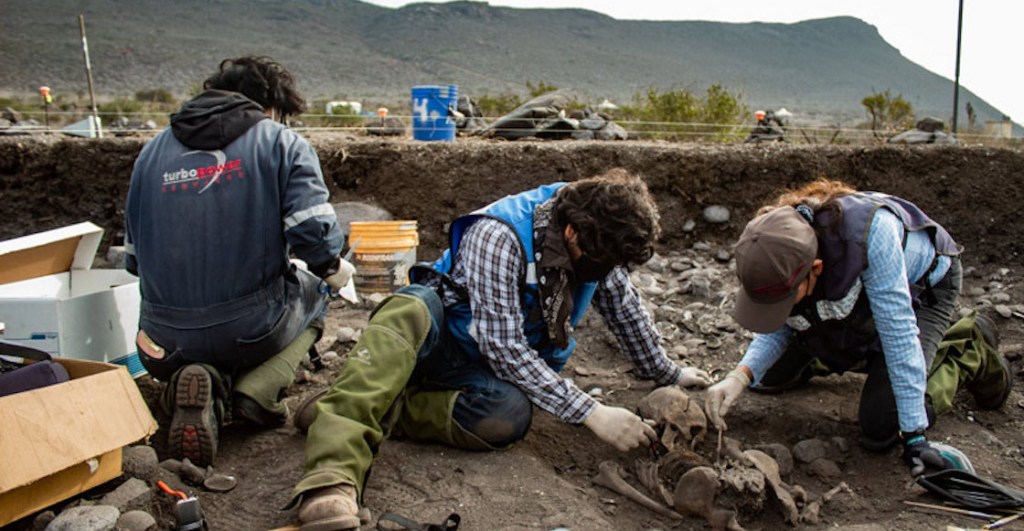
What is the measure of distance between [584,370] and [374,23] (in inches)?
A: 2204

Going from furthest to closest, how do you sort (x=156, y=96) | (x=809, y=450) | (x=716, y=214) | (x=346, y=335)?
(x=156, y=96) → (x=716, y=214) → (x=346, y=335) → (x=809, y=450)

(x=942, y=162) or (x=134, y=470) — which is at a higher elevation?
(x=942, y=162)

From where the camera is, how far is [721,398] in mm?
2961

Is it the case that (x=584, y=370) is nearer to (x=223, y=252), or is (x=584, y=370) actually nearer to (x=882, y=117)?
(x=223, y=252)

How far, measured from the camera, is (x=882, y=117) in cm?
1234

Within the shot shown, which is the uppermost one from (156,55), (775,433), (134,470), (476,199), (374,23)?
(374,23)

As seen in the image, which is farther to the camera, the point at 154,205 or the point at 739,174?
the point at 739,174

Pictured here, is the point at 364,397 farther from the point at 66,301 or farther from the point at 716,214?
the point at 716,214

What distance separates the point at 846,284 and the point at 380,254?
3.18 meters

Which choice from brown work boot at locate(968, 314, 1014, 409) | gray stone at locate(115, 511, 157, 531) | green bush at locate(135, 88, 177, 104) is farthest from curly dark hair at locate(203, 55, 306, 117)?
green bush at locate(135, 88, 177, 104)

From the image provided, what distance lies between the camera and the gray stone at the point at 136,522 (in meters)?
2.16

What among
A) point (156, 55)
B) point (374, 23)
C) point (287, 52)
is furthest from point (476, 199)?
point (374, 23)

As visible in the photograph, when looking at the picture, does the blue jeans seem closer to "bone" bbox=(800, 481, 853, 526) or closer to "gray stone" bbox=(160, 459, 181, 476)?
"gray stone" bbox=(160, 459, 181, 476)

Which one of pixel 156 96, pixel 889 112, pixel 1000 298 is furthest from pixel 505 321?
pixel 156 96
